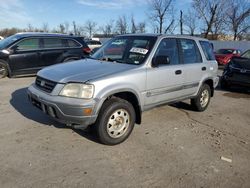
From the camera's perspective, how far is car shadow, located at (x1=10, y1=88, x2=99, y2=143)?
441 cm

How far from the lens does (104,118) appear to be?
3.78m

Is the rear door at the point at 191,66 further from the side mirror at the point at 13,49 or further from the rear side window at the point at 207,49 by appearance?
the side mirror at the point at 13,49

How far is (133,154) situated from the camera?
3.78 meters

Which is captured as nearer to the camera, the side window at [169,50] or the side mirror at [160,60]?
the side mirror at [160,60]

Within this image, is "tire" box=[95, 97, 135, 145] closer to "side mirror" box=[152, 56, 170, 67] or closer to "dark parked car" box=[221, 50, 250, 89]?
"side mirror" box=[152, 56, 170, 67]

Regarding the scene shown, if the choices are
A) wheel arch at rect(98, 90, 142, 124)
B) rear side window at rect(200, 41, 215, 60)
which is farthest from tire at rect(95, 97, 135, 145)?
rear side window at rect(200, 41, 215, 60)

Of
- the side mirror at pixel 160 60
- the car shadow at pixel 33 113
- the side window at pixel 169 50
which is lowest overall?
the car shadow at pixel 33 113

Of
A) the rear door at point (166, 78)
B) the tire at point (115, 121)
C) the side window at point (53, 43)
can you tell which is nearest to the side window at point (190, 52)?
the rear door at point (166, 78)

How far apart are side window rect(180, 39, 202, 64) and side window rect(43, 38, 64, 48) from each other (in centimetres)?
603

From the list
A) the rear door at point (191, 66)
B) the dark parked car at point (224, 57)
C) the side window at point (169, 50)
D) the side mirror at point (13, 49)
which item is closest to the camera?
the side window at point (169, 50)

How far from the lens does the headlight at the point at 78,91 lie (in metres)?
3.58

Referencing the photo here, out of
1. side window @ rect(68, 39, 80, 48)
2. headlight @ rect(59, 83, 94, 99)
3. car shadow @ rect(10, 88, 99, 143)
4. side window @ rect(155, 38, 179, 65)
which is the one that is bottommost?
car shadow @ rect(10, 88, 99, 143)

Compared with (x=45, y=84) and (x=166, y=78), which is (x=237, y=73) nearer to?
(x=166, y=78)

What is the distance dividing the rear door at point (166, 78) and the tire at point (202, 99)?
841 mm
